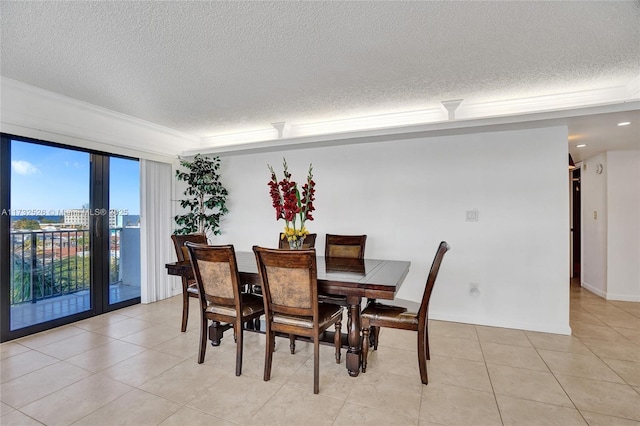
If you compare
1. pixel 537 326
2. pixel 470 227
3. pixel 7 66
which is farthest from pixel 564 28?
pixel 7 66

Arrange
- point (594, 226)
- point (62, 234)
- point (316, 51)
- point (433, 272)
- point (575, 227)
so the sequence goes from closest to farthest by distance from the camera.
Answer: point (433, 272)
point (316, 51)
point (62, 234)
point (594, 226)
point (575, 227)

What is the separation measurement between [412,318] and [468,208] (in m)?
1.87

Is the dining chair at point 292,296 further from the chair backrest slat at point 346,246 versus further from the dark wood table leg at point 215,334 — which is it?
the chair backrest slat at point 346,246

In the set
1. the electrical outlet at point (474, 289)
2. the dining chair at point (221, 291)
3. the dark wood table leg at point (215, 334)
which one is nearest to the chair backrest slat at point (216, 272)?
the dining chair at point (221, 291)

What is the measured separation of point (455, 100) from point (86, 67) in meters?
3.53

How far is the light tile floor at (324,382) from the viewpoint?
74.3 inches

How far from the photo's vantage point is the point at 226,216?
492 cm

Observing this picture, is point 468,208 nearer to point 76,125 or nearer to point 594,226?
point 594,226

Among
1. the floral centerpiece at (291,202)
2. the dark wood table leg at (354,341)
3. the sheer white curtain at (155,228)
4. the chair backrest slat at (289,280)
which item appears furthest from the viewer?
the sheer white curtain at (155,228)

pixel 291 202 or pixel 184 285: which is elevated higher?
pixel 291 202

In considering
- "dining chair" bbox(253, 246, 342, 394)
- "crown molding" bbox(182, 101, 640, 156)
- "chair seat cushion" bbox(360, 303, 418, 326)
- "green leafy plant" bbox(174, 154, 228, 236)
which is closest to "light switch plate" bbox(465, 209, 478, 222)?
"crown molding" bbox(182, 101, 640, 156)

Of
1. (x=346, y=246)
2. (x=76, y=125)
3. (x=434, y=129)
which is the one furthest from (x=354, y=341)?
(x=76, y=125)

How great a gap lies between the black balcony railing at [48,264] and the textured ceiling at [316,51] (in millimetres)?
1577

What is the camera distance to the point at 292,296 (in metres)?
2.21
